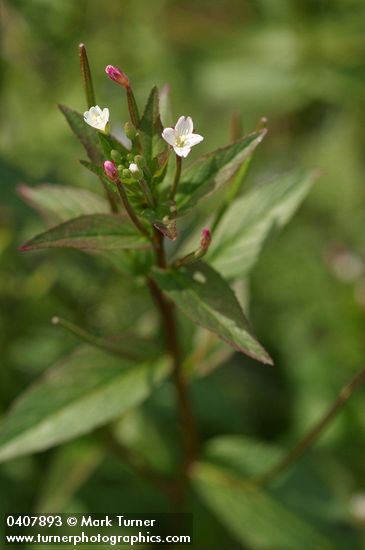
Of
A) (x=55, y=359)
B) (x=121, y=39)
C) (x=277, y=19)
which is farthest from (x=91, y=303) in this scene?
(x=277, y=19)

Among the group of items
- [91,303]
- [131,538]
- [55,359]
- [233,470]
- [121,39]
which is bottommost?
[131,538]

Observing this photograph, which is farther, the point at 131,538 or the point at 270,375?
the point at 270,375

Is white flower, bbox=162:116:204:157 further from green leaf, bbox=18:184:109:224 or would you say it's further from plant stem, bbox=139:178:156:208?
green leaf, bbox=18:184:109:224

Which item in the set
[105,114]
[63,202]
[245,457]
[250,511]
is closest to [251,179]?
[245,457]

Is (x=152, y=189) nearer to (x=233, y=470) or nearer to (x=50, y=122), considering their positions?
(x=233, y=470)

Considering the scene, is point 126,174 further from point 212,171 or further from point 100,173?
point 212,171

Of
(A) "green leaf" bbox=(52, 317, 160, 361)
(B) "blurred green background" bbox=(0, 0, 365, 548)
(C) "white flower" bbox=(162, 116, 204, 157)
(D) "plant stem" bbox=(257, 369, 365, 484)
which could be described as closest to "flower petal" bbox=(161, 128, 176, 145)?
(C) "white flower" bbox=(162, 116, 204, 157)
